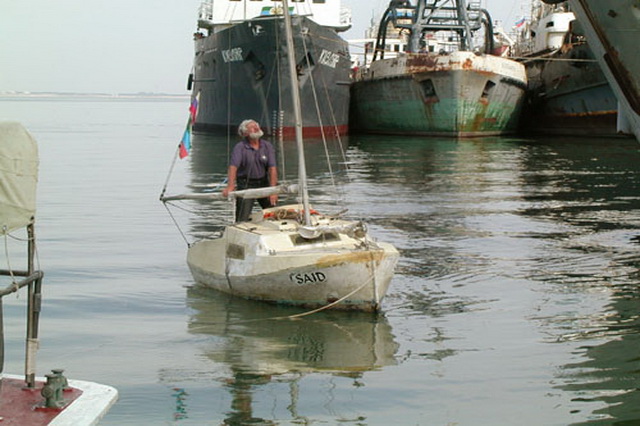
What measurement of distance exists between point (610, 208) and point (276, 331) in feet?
36.8

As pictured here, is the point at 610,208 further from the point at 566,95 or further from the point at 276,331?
the point at 566,95

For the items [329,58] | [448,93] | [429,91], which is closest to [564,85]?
[448,93]

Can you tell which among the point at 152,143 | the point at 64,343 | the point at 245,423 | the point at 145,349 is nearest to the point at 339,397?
the point at 245,423

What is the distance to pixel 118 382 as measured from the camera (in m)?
7.57

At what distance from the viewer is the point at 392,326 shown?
9.39 metres

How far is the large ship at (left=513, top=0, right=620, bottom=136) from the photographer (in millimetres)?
38750

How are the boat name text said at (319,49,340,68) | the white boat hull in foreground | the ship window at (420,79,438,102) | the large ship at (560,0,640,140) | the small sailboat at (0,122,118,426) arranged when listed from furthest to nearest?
the boat name text said at (319,49,340,68) → the ship window at (420,79,438,102) → the large ship at (560,0,640,140) → the white boat hull in foreground → the small sailboat at (0,122,118,426)

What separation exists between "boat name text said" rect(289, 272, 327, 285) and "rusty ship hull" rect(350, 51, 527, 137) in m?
32.3

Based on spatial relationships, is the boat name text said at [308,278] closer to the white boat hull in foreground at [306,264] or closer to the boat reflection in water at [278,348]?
the white boat hull in foreground at [306,264]

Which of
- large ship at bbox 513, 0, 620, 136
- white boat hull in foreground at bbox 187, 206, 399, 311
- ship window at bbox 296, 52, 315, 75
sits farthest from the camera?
ship window at bbox 296, 52, 315, 75

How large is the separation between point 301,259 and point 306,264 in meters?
0.08

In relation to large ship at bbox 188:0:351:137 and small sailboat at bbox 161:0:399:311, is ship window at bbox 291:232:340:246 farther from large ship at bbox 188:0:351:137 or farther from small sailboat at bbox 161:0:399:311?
large ship at bbox 188:0:351:137

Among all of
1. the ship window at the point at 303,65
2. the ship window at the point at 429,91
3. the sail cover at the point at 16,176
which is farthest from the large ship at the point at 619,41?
the ship window at the point at 429,91

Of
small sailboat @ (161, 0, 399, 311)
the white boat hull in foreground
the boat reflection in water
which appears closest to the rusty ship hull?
small sailboat @ (161, 0, 399, 311)
